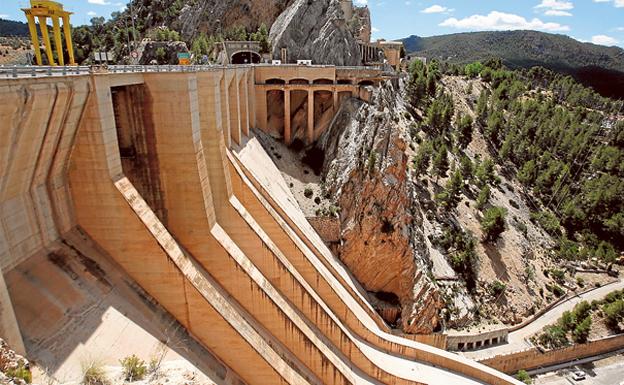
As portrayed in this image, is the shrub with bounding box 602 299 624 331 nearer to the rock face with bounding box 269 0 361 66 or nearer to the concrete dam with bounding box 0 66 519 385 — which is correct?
the concrete dam with bounding box 0 66 519 385

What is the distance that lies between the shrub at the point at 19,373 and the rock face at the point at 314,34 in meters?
39.2

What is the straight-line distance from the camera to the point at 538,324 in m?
32.2

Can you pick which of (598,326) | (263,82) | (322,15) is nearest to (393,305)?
(598,326)

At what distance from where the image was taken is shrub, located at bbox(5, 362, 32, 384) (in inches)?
264

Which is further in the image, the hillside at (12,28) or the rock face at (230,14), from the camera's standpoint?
the hillside at (12,28)

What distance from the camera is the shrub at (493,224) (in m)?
35.2

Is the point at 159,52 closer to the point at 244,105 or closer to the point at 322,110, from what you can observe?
the point at 244,105

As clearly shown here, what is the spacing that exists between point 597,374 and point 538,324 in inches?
214

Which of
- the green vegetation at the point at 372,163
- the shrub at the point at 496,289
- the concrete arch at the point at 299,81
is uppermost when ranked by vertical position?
the concrete arch at the point at 299,81

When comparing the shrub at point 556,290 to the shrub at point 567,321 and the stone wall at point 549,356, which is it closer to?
the shrub at point 567,321

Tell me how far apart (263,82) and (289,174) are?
9115mm

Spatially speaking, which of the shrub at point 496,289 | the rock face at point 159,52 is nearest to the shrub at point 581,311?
the shrub at point 496,289

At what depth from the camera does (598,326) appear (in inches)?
1313

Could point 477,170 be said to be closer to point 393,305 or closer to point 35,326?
point 393,305
